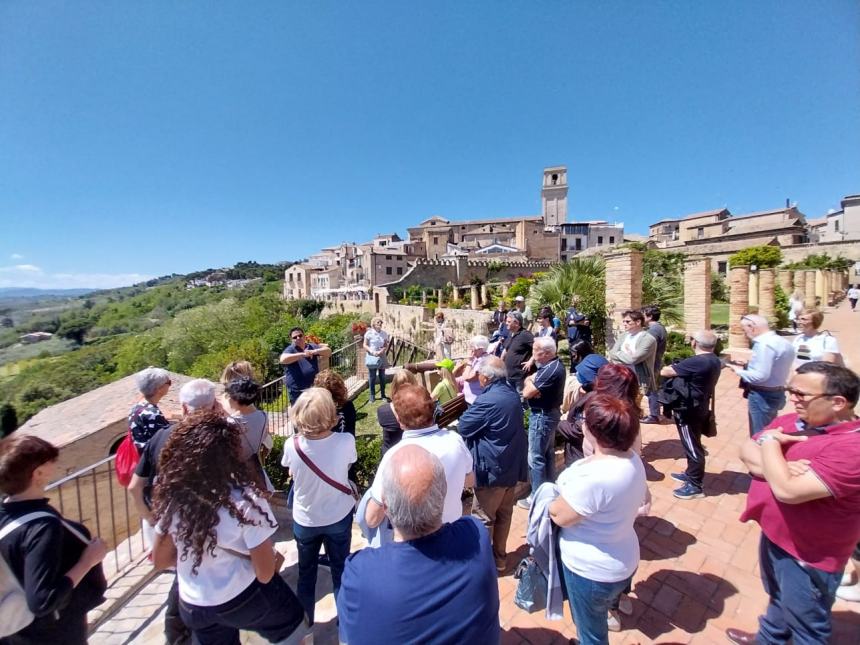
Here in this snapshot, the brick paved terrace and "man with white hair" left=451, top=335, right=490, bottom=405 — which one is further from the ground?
"man with white hair" left=451, top=335, right=490, bottom=405

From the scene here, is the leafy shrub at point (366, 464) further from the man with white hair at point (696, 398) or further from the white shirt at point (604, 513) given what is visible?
the man with white hair at point (696, 398)

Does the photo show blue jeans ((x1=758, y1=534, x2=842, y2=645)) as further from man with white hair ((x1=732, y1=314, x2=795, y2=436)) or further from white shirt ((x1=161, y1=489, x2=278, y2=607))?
white shirt ((x1=161, y1=489, x2=278, y2=607))

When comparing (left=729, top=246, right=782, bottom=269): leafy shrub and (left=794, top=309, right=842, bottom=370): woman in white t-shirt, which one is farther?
(left=729, top=246, right=782, bottom=269): leafy shrub

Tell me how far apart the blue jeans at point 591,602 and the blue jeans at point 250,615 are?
1612mm

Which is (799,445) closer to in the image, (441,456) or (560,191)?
(441,456)

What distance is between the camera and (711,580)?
2891 mm

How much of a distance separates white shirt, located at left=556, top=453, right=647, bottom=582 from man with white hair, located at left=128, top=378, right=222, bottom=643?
234 cm

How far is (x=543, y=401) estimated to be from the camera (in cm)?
357

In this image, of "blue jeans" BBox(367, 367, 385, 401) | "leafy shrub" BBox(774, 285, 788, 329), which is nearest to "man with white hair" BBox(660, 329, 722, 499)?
"blue jeans" BBox(367, 367, 385, 401)

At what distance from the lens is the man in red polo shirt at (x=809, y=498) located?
1711mm

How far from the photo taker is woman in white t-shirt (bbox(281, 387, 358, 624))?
→ 239 centimetres

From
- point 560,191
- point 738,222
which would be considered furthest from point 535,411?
point 560,191

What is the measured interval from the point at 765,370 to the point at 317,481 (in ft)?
14.8

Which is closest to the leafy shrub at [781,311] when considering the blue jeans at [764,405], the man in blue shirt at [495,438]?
the blue jeans at [764,405]
